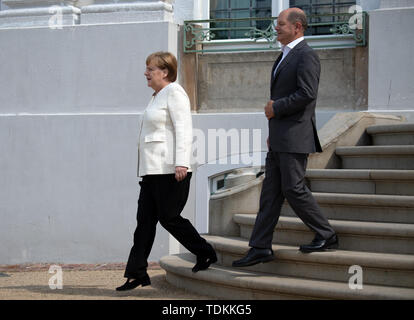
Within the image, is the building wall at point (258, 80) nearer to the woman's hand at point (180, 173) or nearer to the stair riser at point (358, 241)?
the stair riser at point (358, 241)

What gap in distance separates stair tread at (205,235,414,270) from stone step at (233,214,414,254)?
0.08 metres

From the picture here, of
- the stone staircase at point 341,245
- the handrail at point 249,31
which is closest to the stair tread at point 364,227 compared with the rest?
the stone staircase at point 341,245

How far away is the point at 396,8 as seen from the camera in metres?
8.96

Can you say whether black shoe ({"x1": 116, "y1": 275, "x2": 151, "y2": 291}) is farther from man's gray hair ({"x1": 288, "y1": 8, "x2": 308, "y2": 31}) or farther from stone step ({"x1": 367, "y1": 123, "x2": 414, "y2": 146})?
stone step ({"x1": 367, "y1": 123, "x2": 414, "y2": 146})

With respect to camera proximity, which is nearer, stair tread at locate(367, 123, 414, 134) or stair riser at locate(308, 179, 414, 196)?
stair riser at locate(308, 179, 414, 196)

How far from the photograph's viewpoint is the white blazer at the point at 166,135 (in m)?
5.45

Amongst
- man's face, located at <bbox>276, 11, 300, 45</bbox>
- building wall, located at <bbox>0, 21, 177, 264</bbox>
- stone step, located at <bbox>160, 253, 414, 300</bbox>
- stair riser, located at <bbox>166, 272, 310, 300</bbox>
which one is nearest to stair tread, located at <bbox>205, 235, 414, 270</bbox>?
stone step, located at <bbox>160, 253, 414, 300</bbox>

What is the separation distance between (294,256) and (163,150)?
126 centimetres

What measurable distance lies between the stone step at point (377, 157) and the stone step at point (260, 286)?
Answer: 1.86 m

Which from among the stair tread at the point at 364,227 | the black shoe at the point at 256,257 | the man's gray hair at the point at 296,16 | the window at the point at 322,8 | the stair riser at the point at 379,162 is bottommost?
the black shoe at the point at 256,257

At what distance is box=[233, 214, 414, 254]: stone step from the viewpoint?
5.14 metres

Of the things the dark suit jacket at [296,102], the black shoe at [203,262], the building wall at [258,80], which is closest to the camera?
the dark suit jacket at [296,102]

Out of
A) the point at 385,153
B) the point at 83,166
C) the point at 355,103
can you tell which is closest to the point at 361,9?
the point at 355,103

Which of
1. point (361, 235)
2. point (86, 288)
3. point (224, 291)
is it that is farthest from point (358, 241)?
point (86, 288)
